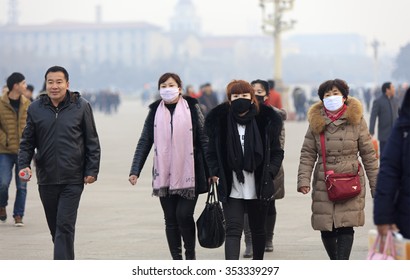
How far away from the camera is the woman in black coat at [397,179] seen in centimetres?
541

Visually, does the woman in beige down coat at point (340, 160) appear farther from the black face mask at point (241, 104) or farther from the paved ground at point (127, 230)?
the paved ground at point (127, 230)

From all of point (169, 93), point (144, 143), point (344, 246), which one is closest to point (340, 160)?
point (344, 246)

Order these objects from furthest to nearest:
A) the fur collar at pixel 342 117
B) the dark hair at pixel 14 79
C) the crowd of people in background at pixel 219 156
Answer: the dark hair at pixel 14 79 → the fur collar at pixel 342 117 → the crowd of people in background at pixel 219 156

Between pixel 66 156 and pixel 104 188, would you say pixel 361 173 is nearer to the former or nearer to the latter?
pixel 66 156

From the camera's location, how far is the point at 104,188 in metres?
15.1

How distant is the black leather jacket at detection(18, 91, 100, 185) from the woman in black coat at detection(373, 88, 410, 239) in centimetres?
260

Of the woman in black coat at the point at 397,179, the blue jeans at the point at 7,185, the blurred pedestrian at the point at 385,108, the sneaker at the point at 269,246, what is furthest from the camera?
the blurred pedestrian at the point at 385,108

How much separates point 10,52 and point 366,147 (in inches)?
4146

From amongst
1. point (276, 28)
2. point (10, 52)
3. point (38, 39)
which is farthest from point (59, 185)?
point (38, 39)

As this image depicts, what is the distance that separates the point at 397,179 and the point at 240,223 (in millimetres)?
2298

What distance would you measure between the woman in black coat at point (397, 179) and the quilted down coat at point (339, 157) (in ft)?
7.62

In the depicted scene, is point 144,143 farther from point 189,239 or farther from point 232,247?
point 232,247

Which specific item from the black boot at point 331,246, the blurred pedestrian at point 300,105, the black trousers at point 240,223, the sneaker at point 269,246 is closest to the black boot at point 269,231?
the sneaker at point 269,246

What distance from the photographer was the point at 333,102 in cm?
Result: 774
